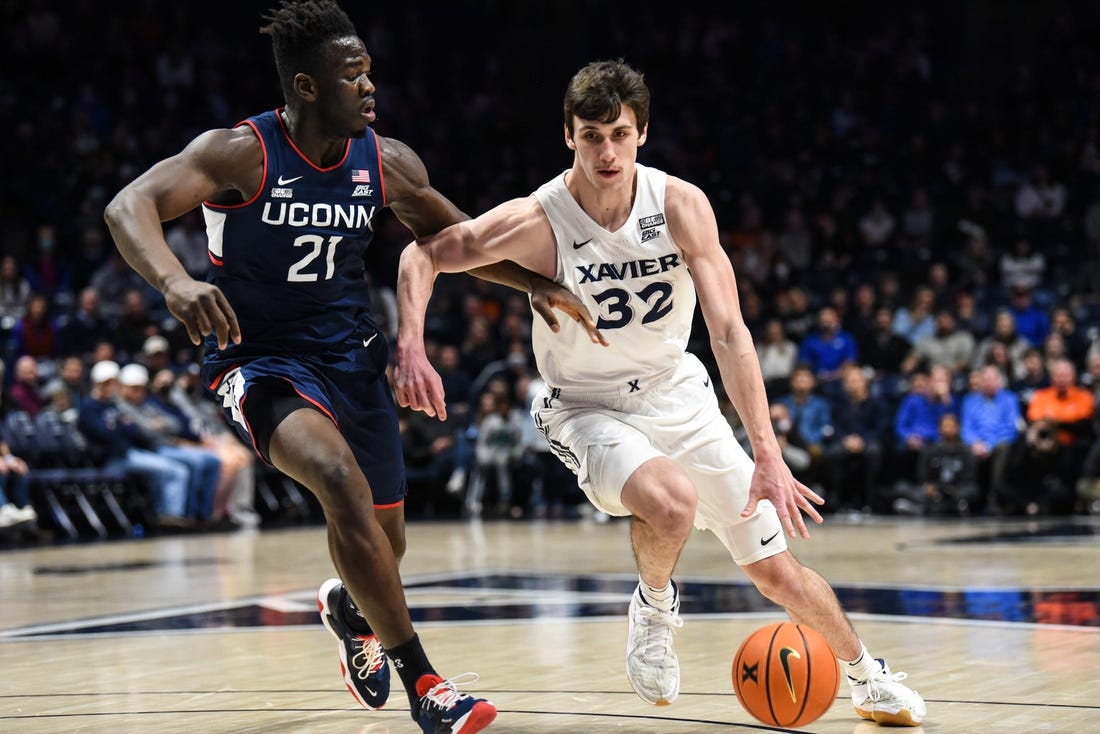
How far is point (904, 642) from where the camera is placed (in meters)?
6.74

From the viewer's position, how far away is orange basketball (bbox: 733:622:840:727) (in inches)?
185

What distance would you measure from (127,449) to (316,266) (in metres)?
9.95

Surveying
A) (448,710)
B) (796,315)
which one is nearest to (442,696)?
(448,710)

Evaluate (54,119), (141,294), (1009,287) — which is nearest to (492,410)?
(141,294)

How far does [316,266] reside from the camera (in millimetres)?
5270

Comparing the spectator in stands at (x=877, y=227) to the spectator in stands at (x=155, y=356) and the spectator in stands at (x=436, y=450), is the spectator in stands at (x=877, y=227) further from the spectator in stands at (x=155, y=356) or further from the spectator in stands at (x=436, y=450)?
the spectator in stands at (x=155, y=356)

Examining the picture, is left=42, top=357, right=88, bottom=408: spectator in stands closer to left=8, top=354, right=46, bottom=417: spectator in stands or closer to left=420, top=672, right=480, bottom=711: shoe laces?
left=8, top=354, right=46, bottom=417: spectator in stands

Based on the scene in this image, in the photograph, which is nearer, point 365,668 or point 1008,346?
point 365,668

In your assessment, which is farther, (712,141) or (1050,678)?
(712,141)

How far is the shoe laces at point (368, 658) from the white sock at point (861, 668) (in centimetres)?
157

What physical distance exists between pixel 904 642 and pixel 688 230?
2.52 meters

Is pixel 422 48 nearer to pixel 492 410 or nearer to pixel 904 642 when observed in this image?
pixel 492 410

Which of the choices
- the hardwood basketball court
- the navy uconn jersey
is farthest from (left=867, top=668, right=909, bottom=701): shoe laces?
the navy uconn jersey

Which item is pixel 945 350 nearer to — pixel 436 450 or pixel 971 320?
pixel 971 320
